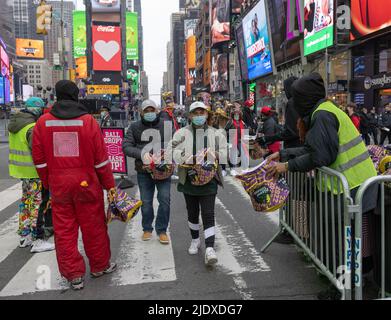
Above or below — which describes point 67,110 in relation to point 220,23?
below

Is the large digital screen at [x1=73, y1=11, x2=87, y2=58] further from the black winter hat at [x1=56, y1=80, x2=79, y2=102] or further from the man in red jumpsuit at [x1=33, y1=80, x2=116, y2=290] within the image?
the man in red jumpsuit at [x1=33, y1=80, x2=116, y2=290]

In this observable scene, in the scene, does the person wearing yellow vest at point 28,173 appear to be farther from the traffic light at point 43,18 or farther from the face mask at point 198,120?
the traffic light at point 43,18

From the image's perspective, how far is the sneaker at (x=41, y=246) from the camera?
5508 millimetres

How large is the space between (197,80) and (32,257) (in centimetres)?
11944

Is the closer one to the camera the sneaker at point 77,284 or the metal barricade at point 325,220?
the metal barricade at point 325,220

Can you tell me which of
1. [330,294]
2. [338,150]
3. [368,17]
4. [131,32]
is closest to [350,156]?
[338,150]

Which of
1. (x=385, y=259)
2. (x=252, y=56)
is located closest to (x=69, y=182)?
(x=385, y=259)

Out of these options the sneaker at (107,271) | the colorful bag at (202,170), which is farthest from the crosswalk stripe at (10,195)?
the colorful bag at (202,170)

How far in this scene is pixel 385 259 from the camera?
367 cm

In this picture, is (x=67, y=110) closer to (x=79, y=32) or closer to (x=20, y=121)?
(x=20, y=121)

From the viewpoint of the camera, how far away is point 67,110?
426cm

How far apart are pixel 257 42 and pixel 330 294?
113ft

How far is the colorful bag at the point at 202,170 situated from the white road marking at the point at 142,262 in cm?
105
